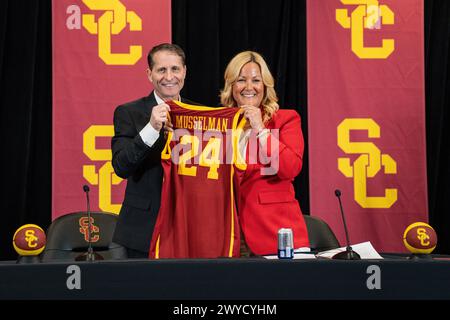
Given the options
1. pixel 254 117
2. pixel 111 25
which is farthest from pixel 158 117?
pixel 111 25

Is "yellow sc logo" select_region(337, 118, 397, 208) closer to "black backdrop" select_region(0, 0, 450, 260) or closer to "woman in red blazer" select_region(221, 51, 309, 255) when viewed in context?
"black backdrop" select_region(0, 0, 450, 260)

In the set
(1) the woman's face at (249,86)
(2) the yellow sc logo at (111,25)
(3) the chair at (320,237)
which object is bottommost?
(3) the chair at (320,237)

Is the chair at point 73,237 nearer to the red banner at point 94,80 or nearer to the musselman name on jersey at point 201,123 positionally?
the red banner at point 94,80

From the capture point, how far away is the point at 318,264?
204cm

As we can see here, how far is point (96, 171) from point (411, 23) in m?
2.18

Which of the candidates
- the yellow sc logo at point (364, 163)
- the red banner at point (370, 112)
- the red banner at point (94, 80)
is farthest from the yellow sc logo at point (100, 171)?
the yellow sc logo at point (364, 163)

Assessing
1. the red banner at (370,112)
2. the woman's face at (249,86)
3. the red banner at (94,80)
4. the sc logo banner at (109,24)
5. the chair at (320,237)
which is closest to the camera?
the woman's face at (249,86)

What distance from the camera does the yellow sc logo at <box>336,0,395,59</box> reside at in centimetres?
459

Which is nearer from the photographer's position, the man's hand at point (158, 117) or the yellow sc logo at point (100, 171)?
the man's hand at point (158, 117)

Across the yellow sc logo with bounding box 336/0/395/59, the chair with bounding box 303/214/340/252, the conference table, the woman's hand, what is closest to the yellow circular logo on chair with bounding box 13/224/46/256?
the conference table

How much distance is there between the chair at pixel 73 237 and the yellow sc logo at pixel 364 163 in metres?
1.62

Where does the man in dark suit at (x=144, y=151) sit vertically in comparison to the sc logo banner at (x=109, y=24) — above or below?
below

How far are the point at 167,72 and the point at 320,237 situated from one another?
4.17 feet

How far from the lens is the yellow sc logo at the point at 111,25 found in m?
4.41
